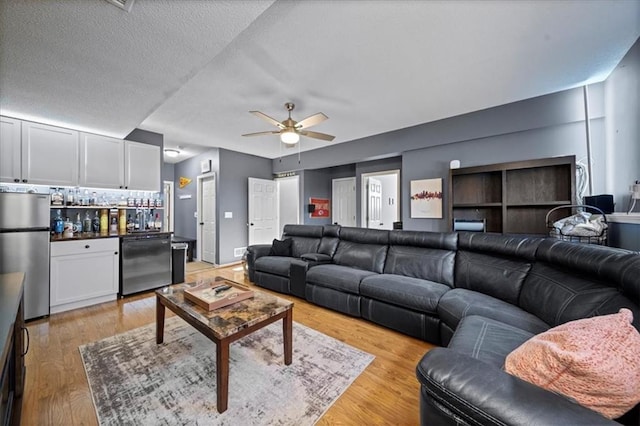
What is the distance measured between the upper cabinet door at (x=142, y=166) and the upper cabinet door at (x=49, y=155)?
0.60 meters

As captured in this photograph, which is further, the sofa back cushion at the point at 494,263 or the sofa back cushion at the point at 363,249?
the sofa back cushion at the point at 363,249

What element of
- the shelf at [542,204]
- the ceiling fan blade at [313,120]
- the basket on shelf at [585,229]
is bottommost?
the basket on shelf at [585,229]

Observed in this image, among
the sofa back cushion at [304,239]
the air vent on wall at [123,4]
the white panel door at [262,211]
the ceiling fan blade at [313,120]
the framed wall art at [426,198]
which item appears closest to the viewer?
the air vent on wall at [123,4]

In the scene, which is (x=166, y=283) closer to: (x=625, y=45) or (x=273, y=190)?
(x=273, y=190)

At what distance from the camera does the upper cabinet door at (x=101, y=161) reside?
3.43m

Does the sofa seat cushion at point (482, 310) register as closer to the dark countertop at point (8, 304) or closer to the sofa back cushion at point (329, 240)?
the sofa back cushion at point (329, 240)

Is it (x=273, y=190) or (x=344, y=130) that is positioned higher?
(x=344, y=130)

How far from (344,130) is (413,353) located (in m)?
3.53

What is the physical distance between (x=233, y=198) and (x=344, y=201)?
2.86m

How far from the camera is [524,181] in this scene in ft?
10.4

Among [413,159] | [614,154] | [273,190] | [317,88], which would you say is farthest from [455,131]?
[273,190]

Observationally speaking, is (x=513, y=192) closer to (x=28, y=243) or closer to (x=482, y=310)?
(x=482, y=310)

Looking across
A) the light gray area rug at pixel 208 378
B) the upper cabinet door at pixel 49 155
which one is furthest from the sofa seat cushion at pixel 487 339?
the upper cabinet door at pixel 49 155

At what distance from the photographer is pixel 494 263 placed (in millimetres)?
2359
